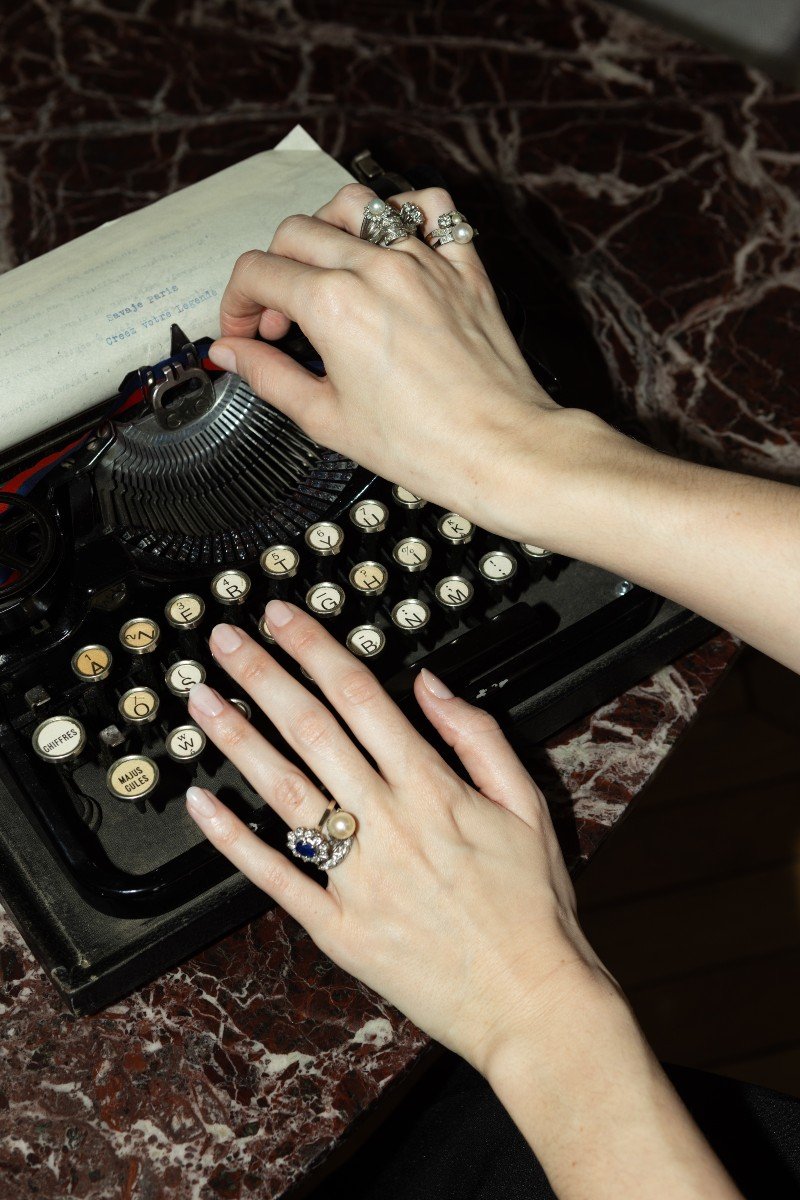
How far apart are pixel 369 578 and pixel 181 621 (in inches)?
10.9

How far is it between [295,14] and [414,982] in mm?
2090

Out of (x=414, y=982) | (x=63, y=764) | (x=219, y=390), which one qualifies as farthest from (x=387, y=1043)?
(x=219, y=390)

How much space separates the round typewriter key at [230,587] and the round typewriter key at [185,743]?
187mm

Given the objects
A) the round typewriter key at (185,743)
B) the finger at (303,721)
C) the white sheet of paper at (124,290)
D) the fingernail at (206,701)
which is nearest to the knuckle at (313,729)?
the finger at (303,721)

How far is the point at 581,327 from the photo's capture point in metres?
2.12

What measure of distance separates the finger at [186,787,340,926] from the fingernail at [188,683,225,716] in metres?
0.10

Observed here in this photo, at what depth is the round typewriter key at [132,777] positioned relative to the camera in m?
1.48

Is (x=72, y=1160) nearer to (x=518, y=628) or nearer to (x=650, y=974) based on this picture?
(x=518, y=628)

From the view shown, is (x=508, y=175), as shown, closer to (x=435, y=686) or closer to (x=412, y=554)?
(x=412, y=554)

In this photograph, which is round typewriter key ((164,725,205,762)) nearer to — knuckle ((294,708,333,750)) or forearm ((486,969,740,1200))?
knuckle ((294,708,333,750))

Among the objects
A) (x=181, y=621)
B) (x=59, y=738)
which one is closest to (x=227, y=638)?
(x=181, y=621)

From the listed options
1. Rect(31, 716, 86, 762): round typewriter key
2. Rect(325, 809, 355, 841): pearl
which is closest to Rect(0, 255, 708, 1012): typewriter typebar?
Rect(31, 716, 86, 762): round typewriter key

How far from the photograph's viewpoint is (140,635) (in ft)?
5.13

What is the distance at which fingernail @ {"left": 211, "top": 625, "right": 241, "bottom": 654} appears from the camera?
142 cm
